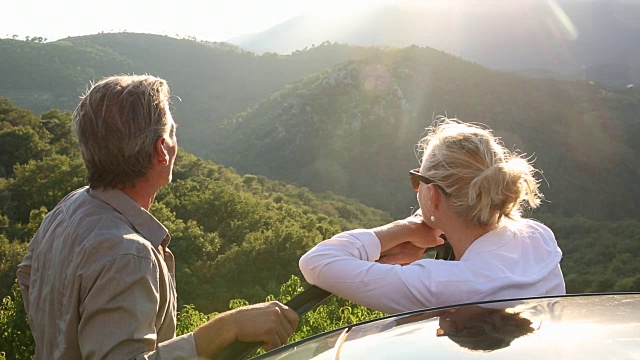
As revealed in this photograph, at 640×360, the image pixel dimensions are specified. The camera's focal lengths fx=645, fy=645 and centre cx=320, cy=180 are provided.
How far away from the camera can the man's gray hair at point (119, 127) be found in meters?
1.49

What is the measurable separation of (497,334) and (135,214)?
0.85 m

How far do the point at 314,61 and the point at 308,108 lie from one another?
67.1 ft

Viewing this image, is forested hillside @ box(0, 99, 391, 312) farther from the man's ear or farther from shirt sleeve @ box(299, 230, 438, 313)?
shirt sleeve @ box(299, 230, 438, 313)

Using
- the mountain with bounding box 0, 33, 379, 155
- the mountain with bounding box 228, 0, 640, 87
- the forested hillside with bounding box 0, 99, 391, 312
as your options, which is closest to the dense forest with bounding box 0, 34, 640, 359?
the forested hillside with bounding box 0, 99, 391, 312

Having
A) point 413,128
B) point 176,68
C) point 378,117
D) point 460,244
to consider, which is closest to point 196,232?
point 460,244

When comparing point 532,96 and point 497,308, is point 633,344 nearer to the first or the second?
point 497,308

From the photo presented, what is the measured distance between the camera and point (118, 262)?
1.31 meters

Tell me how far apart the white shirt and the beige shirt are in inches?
15.4

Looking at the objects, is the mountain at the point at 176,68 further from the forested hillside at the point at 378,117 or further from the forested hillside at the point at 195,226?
the forested hillside at the point at 195,226

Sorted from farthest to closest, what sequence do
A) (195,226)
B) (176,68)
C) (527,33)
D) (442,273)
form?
1. (527,33)
2. (176,68)
3. (195,226)
4. (442,273)

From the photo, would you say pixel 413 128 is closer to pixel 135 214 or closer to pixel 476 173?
pixel 476 173

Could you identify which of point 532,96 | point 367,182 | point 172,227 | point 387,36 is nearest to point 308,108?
point 367,182

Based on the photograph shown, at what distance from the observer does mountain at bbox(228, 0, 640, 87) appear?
77.5m

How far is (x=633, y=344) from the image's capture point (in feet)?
3.47
